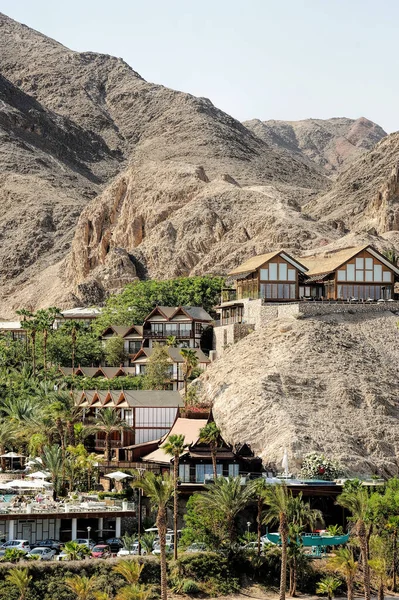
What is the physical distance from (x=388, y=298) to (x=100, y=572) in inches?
1827

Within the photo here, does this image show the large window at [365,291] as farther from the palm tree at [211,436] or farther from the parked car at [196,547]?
the parked car at [196,547]

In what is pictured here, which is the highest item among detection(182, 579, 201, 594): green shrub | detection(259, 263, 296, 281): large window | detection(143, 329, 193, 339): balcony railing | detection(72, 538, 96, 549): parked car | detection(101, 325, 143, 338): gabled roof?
detection(259, 263, 296, 281): large window

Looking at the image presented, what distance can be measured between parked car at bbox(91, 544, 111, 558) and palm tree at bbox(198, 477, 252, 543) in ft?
18.4

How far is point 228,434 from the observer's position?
260 feet

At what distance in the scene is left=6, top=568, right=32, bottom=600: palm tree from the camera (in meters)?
56.3

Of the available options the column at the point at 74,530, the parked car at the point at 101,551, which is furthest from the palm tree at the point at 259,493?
the column at the point at 74,530

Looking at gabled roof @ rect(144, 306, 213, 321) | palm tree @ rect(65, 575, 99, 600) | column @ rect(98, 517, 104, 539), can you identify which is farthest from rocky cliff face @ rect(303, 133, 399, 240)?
palm tree @ rect(65, 575, 99, 600)

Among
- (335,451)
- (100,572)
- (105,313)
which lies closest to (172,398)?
(335,451)

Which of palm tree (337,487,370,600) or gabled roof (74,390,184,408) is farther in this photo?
gabled roof (74,390,184,408)

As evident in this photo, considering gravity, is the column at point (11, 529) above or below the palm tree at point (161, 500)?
below

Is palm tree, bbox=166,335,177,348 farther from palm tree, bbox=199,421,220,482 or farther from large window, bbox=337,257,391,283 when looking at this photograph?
palm tree, bbox=199,421,220,482

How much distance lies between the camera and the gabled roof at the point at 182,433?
76125 millimetres

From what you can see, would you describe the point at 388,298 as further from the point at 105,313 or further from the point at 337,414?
the point at 105,313

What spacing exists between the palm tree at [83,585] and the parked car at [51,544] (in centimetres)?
517
